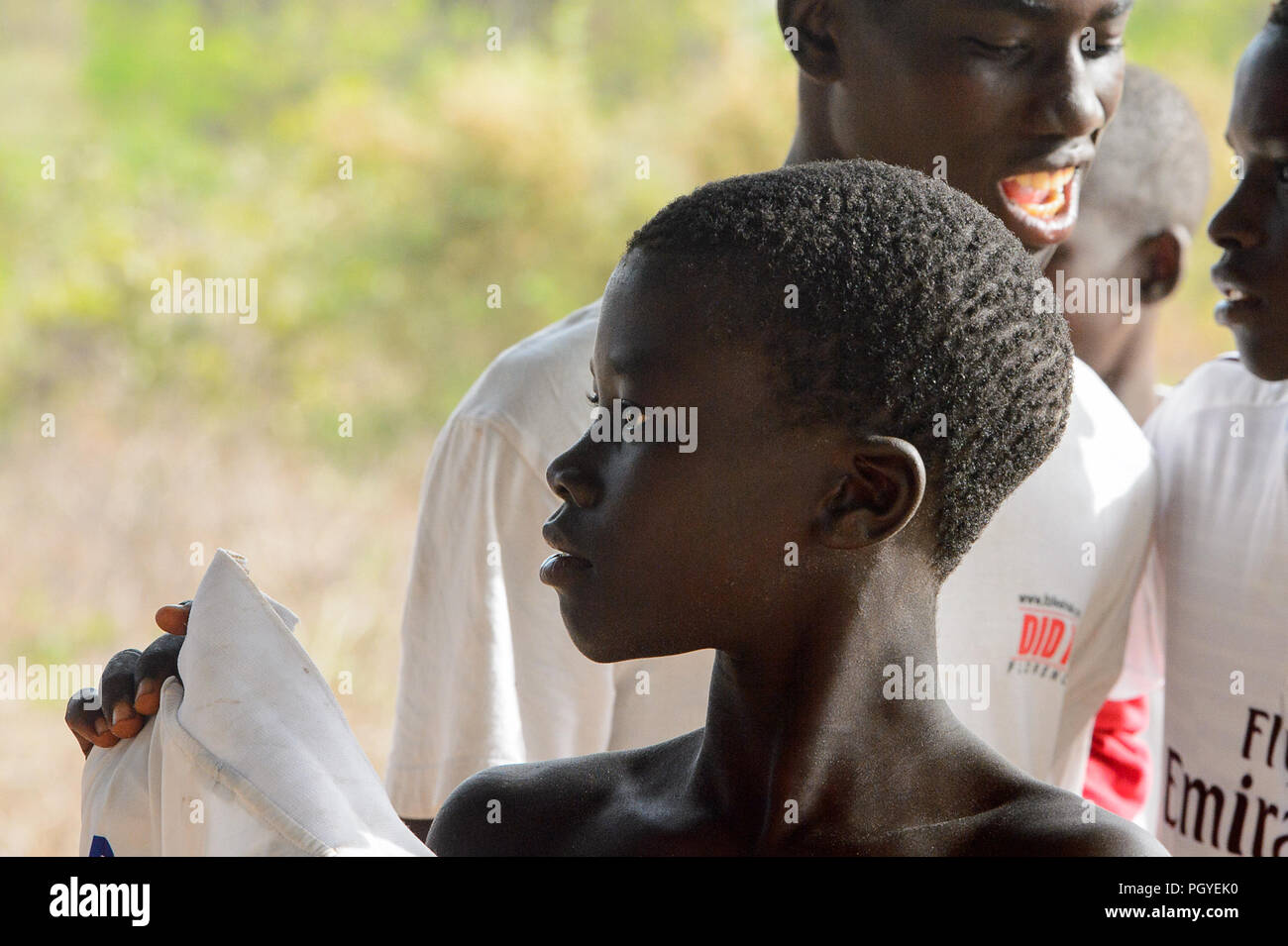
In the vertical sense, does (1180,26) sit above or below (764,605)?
above

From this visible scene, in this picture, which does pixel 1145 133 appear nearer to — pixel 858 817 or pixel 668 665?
pixel 668 665

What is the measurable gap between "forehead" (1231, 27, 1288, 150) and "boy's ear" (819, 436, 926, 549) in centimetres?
88

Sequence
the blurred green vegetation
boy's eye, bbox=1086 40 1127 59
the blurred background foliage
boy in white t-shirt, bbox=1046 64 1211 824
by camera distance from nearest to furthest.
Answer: boy's eye, bbox=1086 40 1127 59 → boy in white t-shirt, bbox=1046 64 1211 824 → the blurred background foliage → the blurred green vegetation

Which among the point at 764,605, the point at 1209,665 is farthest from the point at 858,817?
the point at 1209,665

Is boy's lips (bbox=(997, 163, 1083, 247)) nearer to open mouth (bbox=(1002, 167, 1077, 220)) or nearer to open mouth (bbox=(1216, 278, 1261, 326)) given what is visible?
open mouth (bbox=(1002, 167, 1077, 220))

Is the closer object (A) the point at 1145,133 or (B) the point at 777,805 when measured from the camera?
(B) the point at 777,805

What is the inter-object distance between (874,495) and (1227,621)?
34.3 inches

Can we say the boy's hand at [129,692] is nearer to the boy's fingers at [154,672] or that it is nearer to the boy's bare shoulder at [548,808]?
the boy's fingers at [154,672]

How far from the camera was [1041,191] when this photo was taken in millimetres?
1571

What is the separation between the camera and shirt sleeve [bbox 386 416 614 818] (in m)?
1.45

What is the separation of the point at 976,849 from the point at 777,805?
149mm

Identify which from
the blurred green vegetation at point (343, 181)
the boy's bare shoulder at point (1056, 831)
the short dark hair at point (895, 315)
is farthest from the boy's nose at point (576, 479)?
the blurred green vegetation at point (343, 181)

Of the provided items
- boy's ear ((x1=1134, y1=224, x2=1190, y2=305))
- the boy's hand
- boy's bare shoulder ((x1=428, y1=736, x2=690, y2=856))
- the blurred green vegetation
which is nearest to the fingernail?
the boy's hand

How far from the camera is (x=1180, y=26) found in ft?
20.5
